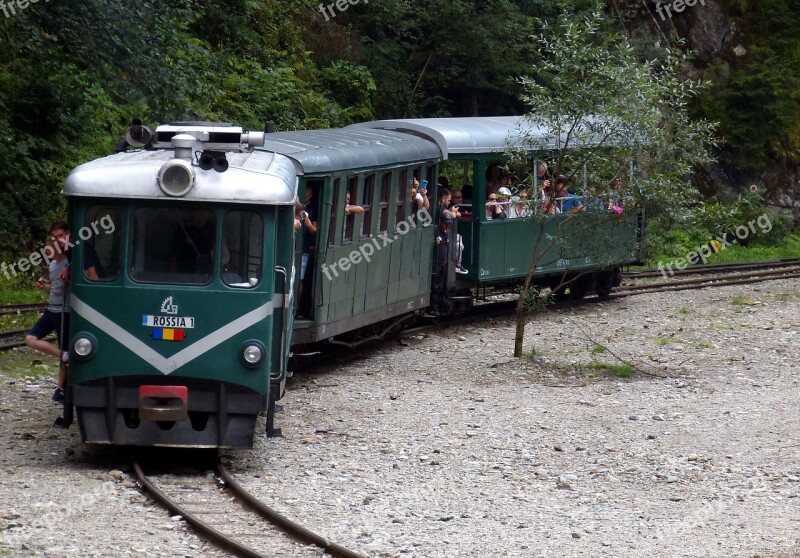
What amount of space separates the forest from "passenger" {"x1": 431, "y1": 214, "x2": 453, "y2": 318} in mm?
4414

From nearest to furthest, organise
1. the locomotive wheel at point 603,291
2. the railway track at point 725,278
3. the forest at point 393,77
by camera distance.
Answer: the forest at point 393,77 < the locomotive wheel at point 603,291 < the railway track at point 725,278

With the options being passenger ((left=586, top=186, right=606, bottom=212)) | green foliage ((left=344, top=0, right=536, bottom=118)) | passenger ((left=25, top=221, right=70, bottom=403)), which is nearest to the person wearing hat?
passenger ((left=586, top=186, right=606, bottom=212))

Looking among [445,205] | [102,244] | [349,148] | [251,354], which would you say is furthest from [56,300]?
[445,205]

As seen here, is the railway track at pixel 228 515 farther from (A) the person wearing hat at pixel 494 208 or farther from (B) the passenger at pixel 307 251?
(A) the person wearing hat at pixel 494 208

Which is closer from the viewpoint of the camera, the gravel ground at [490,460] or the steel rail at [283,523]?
the steel rail at [283,523]

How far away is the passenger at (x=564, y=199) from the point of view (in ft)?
50.5

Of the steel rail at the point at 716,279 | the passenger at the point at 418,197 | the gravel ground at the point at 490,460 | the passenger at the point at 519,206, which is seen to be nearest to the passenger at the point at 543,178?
the passenger at the point at 519,206

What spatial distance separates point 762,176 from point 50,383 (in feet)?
82.8

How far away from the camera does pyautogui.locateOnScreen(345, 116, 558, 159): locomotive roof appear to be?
16609 mm

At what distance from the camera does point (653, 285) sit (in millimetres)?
22547

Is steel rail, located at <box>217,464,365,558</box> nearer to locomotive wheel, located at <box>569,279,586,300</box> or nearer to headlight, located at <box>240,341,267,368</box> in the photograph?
headlight, located at <box>240,341,267,368</box>

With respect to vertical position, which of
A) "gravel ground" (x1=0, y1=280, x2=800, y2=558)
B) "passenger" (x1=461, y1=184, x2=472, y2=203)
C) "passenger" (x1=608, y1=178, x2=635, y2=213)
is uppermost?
"passenger" (x1=608, y1=178, x2=635, y2=213)

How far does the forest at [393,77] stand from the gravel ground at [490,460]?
7.07 metres

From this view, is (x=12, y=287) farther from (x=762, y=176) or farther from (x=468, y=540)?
(x=762, y=176)
